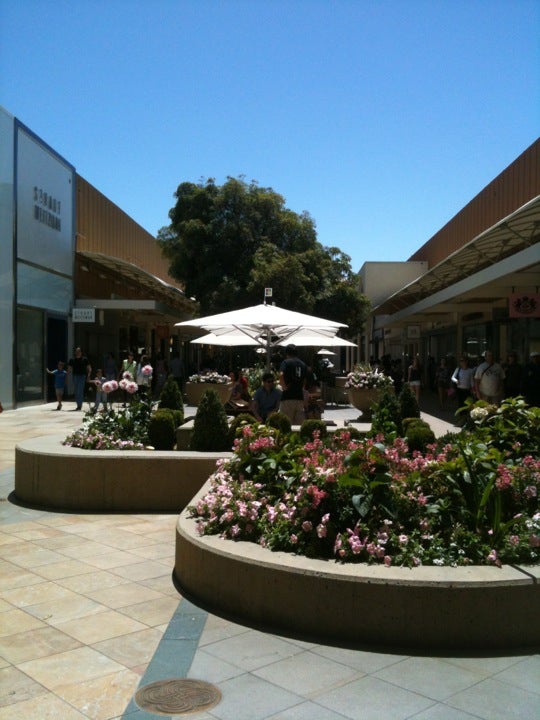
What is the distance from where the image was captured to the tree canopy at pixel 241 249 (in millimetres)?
30234

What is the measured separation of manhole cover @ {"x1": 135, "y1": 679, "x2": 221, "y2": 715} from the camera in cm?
355

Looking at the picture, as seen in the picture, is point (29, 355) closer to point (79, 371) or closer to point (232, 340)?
point (79, 371)

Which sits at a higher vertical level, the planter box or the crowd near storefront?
the crowd near storefront

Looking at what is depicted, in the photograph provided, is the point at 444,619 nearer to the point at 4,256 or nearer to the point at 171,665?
the point at 171,665

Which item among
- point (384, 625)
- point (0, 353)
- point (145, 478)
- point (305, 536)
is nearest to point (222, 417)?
point (145, 478)

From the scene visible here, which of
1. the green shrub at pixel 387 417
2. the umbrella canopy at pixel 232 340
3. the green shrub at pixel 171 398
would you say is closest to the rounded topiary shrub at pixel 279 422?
the green shrub at pixel 387 417

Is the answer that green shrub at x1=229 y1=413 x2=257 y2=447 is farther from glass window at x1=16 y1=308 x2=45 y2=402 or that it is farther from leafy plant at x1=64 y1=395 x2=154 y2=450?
glass window at x1=16 y1=308 x2=45 y2=402

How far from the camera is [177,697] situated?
3.67 meters

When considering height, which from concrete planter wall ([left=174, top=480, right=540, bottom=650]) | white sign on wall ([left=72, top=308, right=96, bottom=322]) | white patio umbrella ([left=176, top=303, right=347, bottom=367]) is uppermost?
white sign on wall ([left=72, top=308, right=96, bottom=322])

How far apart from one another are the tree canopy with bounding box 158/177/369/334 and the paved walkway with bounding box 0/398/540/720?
24.6 meters

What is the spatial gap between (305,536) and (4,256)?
685 inches

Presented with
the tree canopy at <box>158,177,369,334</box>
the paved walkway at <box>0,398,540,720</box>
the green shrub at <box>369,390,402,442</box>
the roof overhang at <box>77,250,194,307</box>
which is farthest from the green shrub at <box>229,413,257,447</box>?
the tree canopy at <box>158,177,369,334</box>

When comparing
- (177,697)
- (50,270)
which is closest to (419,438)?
(177,697)

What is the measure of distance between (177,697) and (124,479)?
4.48 meters
